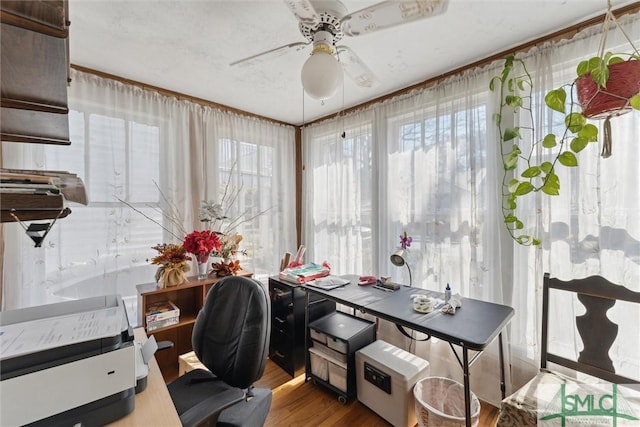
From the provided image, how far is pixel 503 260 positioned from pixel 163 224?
2740mm

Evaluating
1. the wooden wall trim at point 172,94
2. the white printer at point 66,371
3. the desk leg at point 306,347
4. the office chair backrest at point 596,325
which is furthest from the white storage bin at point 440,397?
the wooden wall trim at point 172,94

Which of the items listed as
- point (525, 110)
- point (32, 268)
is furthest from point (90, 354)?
point (525, 110)

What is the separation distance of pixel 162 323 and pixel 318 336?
3.91ft

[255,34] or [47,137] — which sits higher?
[255,34]

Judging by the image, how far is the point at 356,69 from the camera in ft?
4.91

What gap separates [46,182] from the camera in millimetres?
597

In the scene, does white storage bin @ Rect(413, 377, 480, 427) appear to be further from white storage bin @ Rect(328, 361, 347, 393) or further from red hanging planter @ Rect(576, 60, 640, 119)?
red hanging planter @ Rect(576, 60, 640, 119)

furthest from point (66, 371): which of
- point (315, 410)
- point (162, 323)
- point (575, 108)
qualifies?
point (575, 108)

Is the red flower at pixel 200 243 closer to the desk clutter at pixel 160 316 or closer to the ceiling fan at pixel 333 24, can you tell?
the desk clutter at pixel 160 316

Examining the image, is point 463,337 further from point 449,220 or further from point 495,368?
point 449,220

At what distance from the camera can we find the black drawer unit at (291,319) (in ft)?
7.39

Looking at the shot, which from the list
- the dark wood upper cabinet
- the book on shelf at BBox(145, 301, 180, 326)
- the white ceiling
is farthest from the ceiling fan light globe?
the book on shelf at BBox(145, 301, 180, 326)

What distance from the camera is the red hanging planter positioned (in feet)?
3.19

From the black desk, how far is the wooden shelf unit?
0.99 metres
